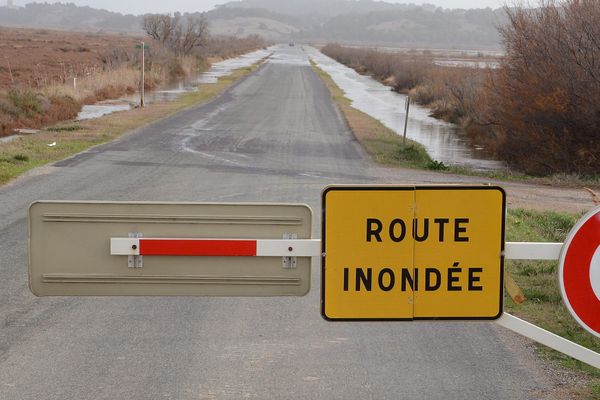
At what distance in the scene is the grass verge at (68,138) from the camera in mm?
17688

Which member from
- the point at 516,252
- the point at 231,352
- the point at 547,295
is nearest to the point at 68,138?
the point at 547,295

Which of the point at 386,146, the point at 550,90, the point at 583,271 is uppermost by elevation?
the point at 550,90

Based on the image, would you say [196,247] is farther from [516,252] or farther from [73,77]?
[73,77]

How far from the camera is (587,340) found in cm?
653

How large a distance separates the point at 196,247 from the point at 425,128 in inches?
1251

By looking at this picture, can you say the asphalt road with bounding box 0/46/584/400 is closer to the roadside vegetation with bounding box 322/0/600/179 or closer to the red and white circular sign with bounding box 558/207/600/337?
the red and white circular sign with bounding box 558/207/600/337

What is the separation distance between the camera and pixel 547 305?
769 cm

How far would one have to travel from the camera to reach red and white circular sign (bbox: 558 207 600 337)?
385 cm

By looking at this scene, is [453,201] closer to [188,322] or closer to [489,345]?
A: [489,345]

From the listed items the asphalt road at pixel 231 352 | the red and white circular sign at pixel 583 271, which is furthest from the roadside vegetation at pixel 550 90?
the red and white circular sign at pixel 583 271

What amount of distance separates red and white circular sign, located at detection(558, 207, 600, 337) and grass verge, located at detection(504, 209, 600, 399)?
1642 millimetres

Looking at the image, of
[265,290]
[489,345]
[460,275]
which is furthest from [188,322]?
[460,275]

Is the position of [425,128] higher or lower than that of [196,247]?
lower

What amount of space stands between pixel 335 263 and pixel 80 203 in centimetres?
125
